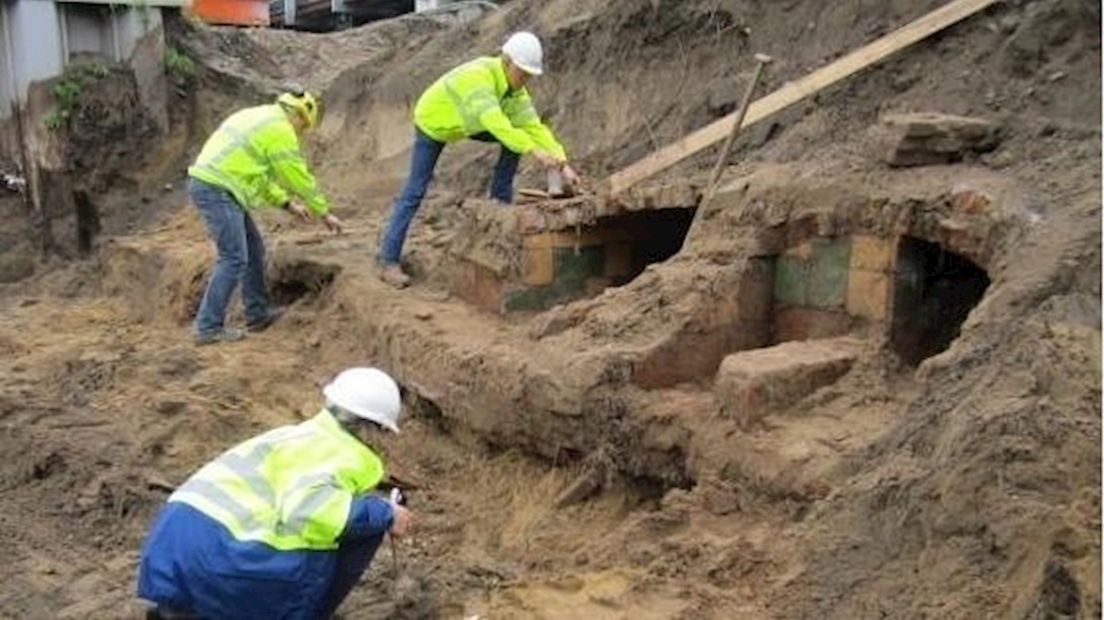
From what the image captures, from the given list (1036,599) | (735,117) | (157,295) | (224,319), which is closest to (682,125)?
(735,117)

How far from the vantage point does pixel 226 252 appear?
8391 millimetres

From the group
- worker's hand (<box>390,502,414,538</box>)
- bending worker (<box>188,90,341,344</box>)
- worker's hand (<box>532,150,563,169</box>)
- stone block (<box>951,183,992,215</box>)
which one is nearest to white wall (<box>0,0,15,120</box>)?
bending worker (<box>188,90,341,344</box>)

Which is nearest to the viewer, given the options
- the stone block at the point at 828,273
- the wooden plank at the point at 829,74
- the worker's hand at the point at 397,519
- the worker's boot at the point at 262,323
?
the worker's hand at the point at 397,519

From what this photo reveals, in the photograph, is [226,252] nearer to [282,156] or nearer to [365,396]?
[282,156]

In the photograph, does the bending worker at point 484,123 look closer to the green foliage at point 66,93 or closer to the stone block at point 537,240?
the stone block at point 537,240

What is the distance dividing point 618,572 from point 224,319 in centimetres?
485

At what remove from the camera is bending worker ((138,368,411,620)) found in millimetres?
4172

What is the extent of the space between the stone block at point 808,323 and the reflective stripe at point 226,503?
3.18m

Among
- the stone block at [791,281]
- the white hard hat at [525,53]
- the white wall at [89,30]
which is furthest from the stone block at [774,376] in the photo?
the white wall at [89,30]

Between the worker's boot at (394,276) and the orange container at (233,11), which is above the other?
the orange container at (233,11)

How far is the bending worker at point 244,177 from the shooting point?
827cm

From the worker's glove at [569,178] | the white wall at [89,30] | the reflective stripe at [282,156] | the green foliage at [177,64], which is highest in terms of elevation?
the white wall at [89,30]

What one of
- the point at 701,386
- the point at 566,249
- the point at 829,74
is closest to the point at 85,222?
the point at 566,249

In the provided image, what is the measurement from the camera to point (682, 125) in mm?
8992
